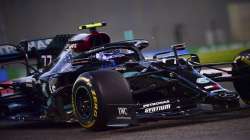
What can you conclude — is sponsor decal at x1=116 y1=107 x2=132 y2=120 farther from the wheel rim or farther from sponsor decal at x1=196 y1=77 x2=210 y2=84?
sponsor decal at x1=196 y1=77 x2=210 y2=84

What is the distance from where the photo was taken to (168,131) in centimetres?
645

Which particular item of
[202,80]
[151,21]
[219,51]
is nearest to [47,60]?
[202,80]

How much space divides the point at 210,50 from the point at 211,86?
824 centimetres

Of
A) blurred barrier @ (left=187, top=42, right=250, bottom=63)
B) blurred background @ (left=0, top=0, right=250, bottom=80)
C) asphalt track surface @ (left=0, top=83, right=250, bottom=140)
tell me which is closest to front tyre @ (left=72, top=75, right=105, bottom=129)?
asphalt track surface @ (left=0, top=83, right=250, bottom=140)

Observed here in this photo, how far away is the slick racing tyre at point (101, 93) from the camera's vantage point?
658 cm

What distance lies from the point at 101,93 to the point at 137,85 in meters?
0.91

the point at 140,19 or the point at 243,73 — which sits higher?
the point at 140,19

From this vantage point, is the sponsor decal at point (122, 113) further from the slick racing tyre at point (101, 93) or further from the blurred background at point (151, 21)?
the blurred background at point (151, 21)

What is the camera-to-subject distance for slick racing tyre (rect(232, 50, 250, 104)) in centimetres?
785

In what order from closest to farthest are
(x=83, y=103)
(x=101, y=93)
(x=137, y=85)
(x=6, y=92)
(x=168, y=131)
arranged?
(x=168, y=131), (x=101, y=93), (x=83, y=103), (x=137, y=85), (x=6, y=92)

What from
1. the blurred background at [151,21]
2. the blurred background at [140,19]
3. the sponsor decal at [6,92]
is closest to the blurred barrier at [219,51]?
the blurred background at [151,21]

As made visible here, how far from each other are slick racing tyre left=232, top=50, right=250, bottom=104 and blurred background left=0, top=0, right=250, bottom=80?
657 cm

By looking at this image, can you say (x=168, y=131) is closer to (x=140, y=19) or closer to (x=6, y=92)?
(x=6, y=92)

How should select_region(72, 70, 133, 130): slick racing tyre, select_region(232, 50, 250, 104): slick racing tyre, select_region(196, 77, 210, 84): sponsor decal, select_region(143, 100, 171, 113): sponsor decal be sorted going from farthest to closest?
select_region(232, 50, 250, 104): slick racing tyre → select_region(196, 77, 210, 84): sponsor decal → select_region(143, 100, 171, 113): sponsor decal → select_region(72, 70, 133, 130): slick racing tyre
